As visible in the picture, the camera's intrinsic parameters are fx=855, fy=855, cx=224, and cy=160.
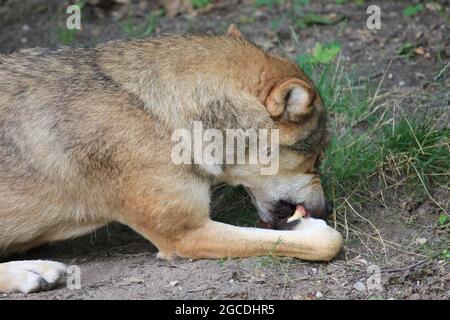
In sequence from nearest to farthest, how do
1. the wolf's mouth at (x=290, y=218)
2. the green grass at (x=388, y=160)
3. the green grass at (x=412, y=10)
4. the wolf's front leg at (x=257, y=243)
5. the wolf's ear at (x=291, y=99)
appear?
the wolf's ear at (x=291, y=99) → the wolf's front leg at (x=257, y=243) → the wolf's mouth at (x=290, y=218) → the green grass at (x=388, y=160) → the green grass at (x=412, y=10)

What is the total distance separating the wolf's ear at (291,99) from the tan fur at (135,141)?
55mm

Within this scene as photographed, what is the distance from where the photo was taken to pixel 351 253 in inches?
246

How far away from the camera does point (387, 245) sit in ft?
20.8

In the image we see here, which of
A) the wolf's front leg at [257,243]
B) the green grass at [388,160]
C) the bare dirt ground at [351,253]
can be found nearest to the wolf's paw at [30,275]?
the bare dirt ground at [351,253]

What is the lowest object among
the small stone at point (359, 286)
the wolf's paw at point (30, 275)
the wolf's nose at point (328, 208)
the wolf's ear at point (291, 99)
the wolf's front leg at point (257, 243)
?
the small stone at point (359, 286)

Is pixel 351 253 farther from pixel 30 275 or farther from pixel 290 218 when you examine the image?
pixel 30 275

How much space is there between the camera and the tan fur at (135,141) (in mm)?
5910

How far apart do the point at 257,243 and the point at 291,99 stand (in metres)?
1.04

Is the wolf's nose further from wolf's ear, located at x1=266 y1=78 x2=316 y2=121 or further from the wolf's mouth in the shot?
wolf's ear, located at x1=266 y1=78 x2=316 y2=121

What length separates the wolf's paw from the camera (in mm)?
5770

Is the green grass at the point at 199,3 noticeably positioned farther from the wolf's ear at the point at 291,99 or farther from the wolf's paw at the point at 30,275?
the wolf's paw at the point at 30,275

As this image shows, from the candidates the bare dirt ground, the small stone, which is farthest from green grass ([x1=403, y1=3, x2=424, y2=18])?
the small stone

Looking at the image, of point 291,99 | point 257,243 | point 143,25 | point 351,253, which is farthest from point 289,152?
point 143,25

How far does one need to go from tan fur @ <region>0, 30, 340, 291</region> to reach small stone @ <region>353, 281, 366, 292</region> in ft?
1.09
